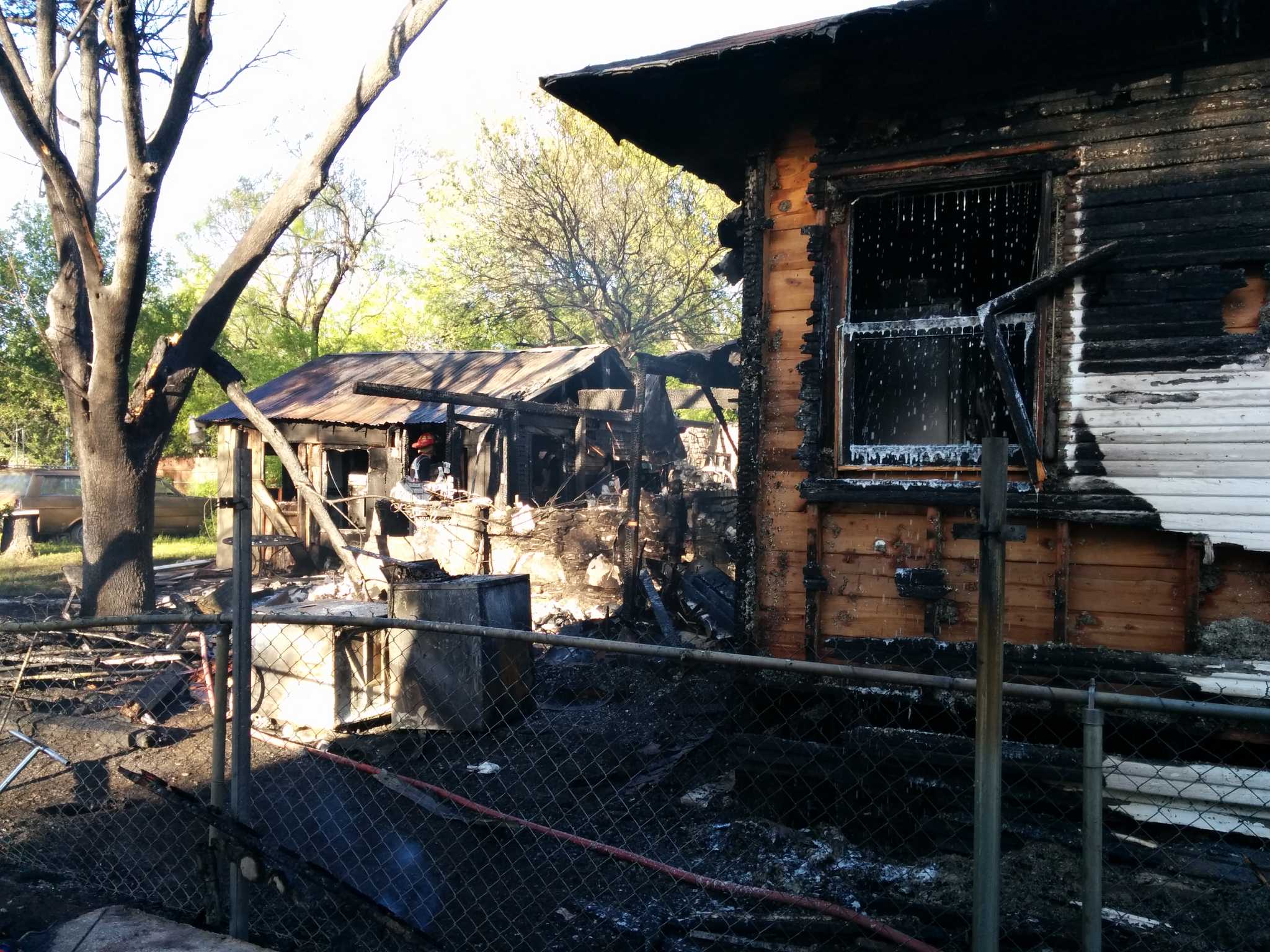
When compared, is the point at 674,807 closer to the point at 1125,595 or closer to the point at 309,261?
the point at 1125,595

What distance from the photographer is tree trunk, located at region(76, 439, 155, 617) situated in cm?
895

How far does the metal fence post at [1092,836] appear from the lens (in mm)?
2121

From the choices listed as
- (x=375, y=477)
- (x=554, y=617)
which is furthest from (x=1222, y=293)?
(x=375, y=477)

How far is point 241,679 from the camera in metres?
2.97

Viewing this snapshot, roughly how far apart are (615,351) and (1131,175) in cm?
1430

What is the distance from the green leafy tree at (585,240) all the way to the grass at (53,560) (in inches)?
472

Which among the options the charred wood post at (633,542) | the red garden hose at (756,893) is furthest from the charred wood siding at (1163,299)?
the charred wood post at (633,542)

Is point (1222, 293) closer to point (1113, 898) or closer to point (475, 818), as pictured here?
point (1113, 898)

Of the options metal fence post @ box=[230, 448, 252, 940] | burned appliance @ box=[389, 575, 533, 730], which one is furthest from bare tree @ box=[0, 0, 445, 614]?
metal fence post @ box=[230, 448, 252, 940]

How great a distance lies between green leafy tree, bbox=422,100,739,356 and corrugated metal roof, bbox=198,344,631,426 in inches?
303

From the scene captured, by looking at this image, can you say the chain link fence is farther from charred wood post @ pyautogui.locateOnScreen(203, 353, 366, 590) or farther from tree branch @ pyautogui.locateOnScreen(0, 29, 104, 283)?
tree branch @ pyautogui.locateOnScreen(0, 29, 104, 283)

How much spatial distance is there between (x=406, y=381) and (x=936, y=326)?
14508 mm

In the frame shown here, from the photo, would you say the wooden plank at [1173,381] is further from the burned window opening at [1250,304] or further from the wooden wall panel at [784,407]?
the wooden wall panel at [784,407]

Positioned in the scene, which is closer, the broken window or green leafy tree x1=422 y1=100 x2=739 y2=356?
the broken window
